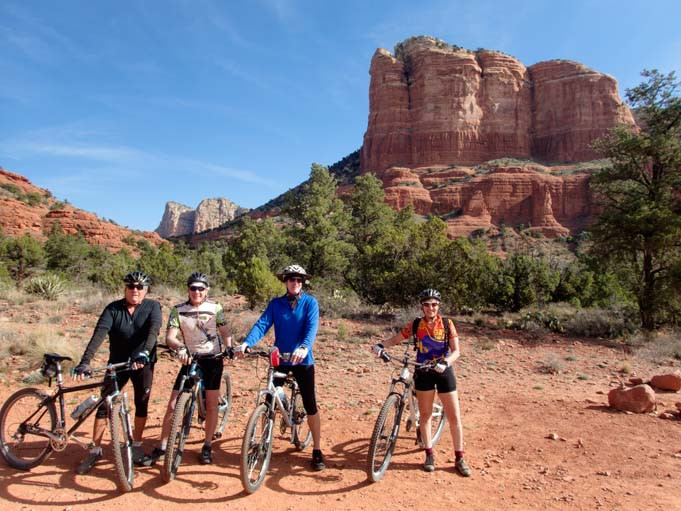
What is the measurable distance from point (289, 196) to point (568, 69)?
85.6 m

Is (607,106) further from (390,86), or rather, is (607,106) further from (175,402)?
(175,402)

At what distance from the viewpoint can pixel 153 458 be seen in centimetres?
438

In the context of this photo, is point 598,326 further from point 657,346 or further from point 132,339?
point 132,339

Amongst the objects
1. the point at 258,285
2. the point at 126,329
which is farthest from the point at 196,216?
the point at 126,329

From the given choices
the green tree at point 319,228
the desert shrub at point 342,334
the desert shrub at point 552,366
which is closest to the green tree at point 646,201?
the desert shrub at point 552,366

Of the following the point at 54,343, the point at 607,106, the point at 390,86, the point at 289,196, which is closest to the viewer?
the point at 54,343

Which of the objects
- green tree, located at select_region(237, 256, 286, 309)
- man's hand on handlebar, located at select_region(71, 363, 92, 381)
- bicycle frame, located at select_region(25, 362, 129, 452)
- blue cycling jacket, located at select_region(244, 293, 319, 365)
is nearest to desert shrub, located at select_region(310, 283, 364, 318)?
green tree, located at select_region(237, 256, 286, 309)

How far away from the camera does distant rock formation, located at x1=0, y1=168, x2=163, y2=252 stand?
151 ft

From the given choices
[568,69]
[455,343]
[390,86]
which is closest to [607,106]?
[568,69]

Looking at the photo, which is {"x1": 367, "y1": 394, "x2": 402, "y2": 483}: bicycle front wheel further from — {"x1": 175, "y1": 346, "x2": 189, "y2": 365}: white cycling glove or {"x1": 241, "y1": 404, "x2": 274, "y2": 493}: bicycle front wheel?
{"x1": 175, "y1": 346, "x2": 189, "y2": 365}: white cycling glove

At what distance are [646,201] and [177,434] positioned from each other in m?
15.4

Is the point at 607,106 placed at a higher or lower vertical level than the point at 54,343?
higher

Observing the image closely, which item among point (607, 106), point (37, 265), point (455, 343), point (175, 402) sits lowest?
point (175, 402)

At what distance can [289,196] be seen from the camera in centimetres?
2492
